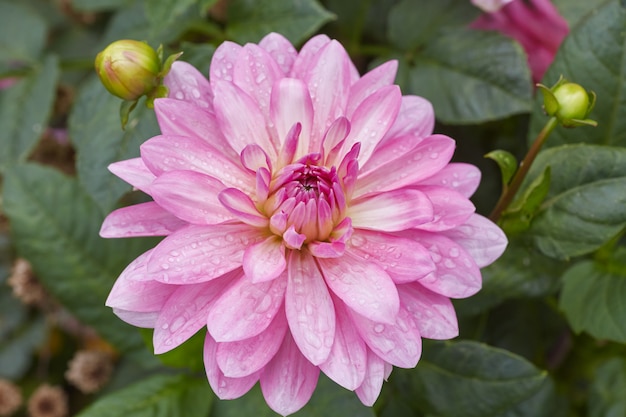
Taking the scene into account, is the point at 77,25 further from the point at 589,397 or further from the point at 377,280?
the point at 589,397

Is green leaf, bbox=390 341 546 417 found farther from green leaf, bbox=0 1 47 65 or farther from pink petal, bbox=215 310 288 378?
green leaf, bbox=0 1 47 65

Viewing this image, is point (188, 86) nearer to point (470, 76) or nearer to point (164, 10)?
point (164, 10)

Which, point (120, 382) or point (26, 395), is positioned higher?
point (120, 382)

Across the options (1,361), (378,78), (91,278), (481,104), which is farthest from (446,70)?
(1,361)

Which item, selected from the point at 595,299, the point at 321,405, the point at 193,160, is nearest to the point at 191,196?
the point at 193,160

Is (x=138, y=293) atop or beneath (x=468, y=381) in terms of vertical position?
atop
